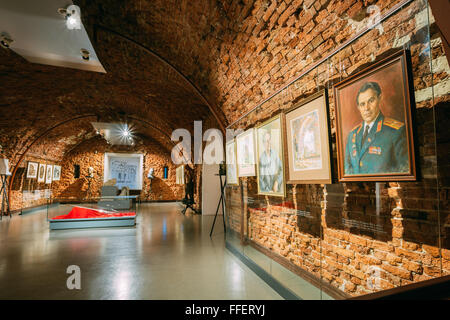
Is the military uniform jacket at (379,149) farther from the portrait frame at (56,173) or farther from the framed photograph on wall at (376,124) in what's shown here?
the portrait frame at (56,173)

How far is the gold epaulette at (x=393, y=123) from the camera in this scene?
61.2 inches

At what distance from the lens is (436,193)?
1.43m

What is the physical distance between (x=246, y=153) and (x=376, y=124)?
2.33 meters

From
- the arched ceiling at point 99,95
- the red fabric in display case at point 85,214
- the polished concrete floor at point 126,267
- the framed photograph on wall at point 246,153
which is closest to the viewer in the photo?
the polished concrete floor at point 126,267

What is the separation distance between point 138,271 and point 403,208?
129 inches

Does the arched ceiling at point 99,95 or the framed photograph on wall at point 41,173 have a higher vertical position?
the arched ceiling at point 99,95

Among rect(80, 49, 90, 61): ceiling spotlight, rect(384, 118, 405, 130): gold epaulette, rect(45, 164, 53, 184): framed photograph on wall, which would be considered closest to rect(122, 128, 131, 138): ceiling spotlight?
rect(45, 164, 53, 184): framed photograph on wall

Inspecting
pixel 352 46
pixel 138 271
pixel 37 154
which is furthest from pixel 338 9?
pixel 37 154

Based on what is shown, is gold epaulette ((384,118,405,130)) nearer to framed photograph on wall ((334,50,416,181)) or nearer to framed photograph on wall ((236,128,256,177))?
framed photograph on wall ((334,50,416,181))

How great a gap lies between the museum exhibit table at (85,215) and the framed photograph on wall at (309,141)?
5.87 meters

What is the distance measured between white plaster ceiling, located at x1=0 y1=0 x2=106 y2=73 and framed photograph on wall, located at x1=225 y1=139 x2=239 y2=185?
3.47 meters

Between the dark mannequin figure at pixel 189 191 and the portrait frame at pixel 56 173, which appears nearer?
the dark mannequin figure at pixel 189 191

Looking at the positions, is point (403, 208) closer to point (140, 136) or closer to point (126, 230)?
point (126, 230)

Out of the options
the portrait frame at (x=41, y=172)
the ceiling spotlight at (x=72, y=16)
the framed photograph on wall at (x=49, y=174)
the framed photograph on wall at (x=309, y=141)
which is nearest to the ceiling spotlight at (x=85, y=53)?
the ceiling spotlight at (x=72, y=16)
